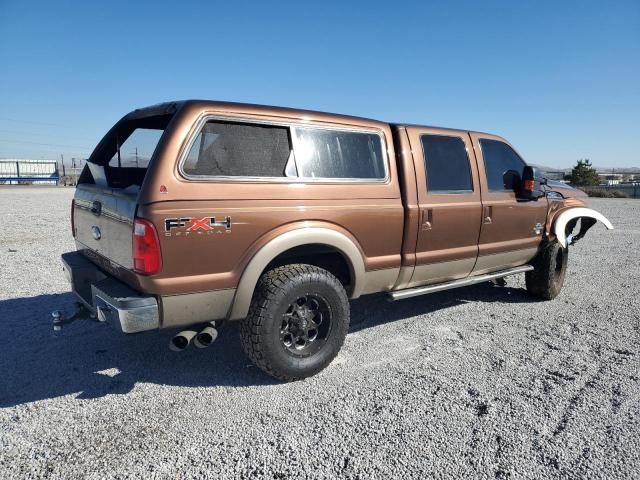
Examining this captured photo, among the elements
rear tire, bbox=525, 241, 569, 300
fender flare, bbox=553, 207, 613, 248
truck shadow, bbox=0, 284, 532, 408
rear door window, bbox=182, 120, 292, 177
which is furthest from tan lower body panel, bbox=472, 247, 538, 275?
rear door window, bbox=182, 120, 292, 177

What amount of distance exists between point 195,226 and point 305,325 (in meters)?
1.12

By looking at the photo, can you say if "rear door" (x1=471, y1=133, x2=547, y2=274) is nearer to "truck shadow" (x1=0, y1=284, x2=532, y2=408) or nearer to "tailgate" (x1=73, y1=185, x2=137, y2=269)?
"truck shadow" (x1=0, y1=284, x2=532, y2=408)

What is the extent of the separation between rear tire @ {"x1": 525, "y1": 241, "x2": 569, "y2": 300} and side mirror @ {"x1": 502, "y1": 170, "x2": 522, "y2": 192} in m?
0.93

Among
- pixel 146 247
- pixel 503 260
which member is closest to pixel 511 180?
pixel 503 260

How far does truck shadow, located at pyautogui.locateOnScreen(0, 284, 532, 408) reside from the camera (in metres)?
3.17

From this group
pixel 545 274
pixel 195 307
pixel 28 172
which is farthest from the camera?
pixel 28 172

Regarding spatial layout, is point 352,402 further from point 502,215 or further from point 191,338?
point 502,215

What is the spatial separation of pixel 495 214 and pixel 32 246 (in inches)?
310

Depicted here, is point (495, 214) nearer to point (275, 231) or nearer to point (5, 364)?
point (275, 231)

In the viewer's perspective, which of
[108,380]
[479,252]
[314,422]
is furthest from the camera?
[479,252]

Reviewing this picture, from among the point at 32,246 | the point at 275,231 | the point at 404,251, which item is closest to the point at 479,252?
the point at 404,251

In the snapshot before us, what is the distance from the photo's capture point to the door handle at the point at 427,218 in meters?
3.95

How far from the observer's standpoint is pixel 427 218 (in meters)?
3.98

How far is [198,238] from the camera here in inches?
110
